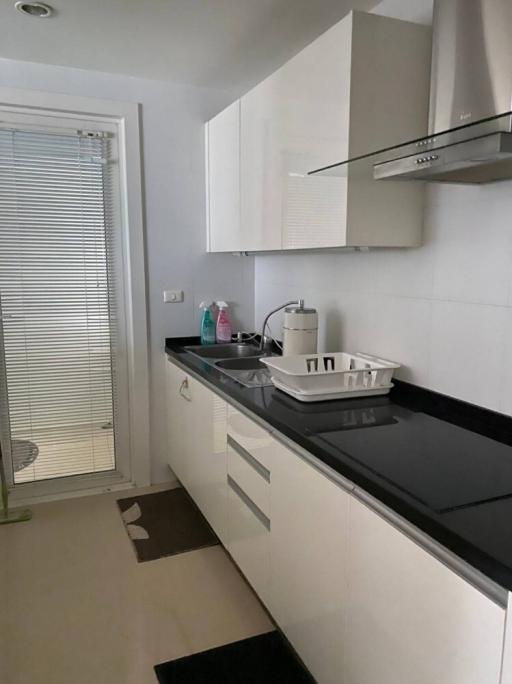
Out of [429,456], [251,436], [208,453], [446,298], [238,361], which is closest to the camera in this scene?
[429,456]

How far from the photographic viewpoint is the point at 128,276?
113 inches

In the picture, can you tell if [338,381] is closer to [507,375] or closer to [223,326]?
[507,375]

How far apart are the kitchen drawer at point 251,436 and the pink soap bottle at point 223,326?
1.02 metres

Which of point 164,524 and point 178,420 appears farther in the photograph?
point 178,420

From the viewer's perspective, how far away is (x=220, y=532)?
2227mm

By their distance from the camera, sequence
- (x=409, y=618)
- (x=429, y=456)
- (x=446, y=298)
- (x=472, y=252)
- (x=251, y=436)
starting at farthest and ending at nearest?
(x=251, y=436)
(x=446, y=298)
(x=472, y=252)
(x=429, y=456)
(x=409, y=618)

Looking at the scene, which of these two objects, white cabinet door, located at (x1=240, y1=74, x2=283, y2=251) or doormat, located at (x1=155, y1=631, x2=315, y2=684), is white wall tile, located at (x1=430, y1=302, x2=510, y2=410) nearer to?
white cabinet door, located at (x1=240, y1=74, x2=283, y2=251)

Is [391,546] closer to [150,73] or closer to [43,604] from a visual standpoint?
[43,604]

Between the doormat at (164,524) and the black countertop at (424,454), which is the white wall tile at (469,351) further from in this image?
the doormat at (164,524)

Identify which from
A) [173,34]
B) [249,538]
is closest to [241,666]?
[249,538]

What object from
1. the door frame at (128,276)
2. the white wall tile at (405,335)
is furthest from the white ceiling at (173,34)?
the white wall tile at (405,335)

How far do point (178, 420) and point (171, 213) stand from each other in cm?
115

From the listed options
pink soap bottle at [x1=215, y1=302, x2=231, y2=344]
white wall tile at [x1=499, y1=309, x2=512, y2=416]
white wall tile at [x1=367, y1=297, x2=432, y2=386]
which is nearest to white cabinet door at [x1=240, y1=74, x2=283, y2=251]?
white wall tile at [x1=367, y1=297, x2=432, y2=386]

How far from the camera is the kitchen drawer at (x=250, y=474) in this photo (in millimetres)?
1730
